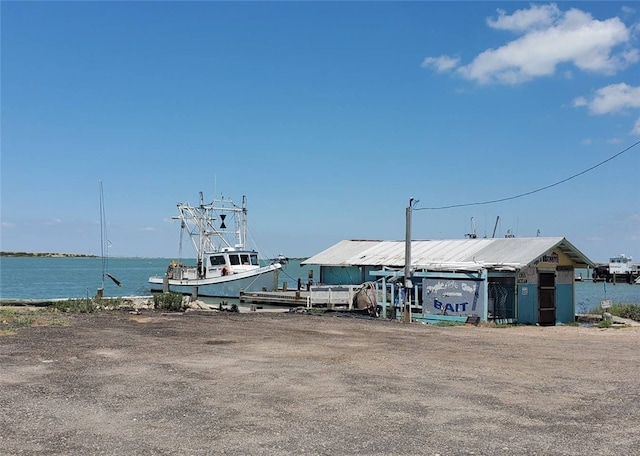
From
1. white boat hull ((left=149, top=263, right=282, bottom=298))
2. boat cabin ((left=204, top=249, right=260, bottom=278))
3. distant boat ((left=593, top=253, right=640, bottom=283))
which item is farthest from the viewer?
distant boat ((left=593, top=253, right=640, bottom=283))

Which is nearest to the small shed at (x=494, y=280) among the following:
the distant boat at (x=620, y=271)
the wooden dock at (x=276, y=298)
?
the wooden dock at (x=276, y=298)

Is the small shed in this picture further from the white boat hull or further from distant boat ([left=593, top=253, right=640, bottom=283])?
distant boat ([left=593, top=253, right=640, bottom=283])

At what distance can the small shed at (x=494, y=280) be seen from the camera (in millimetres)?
25375

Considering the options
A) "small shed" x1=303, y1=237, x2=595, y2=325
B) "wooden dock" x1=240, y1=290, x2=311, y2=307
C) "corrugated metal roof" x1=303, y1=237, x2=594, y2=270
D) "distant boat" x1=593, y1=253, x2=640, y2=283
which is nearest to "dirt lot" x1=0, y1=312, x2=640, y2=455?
"small shed" x1=303, y1=237, x2=595, y2=325

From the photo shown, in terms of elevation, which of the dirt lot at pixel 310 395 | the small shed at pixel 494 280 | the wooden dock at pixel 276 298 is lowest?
the wooden dock at pixel 276 298

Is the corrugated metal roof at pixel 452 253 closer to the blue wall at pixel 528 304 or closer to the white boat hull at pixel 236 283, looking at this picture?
the blue wall at pixel 528 304

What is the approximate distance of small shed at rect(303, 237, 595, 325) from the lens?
83.3 feet

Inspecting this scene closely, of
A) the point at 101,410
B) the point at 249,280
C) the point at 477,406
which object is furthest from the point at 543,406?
the point at 249,280

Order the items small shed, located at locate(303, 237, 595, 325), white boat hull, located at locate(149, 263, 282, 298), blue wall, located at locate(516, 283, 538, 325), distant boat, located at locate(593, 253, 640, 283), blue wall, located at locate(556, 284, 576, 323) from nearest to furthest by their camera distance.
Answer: small shed, located at locate(303, 237, 595, 325)
blue wall, located at locate(516, 283, 538, 325)
blue wall, located at locate(556, 284, 576, 323)
white boat hull, located at locate(149, 263, 282, 298)
distant boat, located at locate(593, 253, 640, 283)

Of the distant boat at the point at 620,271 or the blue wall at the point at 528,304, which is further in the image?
the distant boat at the point at 620,271

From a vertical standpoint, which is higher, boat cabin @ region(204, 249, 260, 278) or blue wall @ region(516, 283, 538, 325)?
boat cabin @ region(204, 249, 260, 278)

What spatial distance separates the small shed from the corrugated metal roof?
4cm

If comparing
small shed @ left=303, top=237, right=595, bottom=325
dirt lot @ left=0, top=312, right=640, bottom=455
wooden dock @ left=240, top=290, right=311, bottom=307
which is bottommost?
wooden dock @ left=240, top=290, right=311, bottom=307

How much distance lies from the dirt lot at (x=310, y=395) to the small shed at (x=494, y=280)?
752cm
